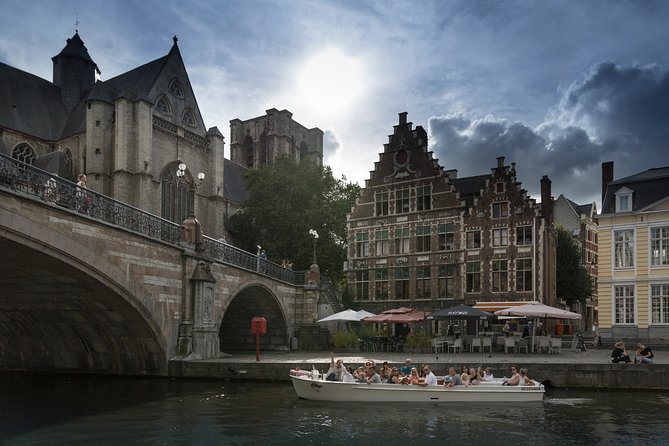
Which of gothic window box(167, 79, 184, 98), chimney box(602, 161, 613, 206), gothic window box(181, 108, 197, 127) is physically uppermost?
gothic window box(167, 79, 184, 98)

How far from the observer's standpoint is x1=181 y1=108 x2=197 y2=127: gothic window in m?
44.2

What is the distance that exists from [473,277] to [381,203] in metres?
7.84

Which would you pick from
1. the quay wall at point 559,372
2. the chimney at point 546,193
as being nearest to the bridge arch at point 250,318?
the quay wall at point 559,372

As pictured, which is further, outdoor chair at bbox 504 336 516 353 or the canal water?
outdoor chair at bbox 504 336 516 353

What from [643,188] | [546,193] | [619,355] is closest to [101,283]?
[619,355]

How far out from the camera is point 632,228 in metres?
32.1

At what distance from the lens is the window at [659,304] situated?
30734 mm

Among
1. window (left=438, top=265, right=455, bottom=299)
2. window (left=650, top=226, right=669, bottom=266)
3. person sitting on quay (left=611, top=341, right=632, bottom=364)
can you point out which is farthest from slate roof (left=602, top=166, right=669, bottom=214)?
person sitting on quay (left=611, top=341, right=632, bottom=364)

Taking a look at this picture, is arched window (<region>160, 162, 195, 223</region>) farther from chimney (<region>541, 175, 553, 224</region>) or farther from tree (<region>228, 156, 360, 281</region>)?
chimney (<region>541, 175, 553, 224</region>)

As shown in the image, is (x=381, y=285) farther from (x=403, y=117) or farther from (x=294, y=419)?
(x=294, y=419)

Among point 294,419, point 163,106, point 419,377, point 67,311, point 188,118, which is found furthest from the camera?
point 188,118

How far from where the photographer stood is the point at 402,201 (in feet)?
133

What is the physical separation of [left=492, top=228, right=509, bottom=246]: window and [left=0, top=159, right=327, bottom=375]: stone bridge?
14025 millimetres

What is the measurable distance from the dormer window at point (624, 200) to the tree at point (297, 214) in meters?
17.6
